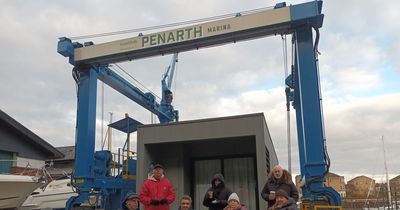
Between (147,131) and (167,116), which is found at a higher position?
(167,116)

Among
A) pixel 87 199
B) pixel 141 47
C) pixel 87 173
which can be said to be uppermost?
pixel 141 47

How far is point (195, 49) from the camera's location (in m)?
12.7

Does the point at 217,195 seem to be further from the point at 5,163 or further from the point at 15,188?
the point at 5,163

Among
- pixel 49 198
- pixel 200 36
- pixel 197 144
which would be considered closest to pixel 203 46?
pixel 200 36

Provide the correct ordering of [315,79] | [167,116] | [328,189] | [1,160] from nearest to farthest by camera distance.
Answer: [328,189] < [315,79] < [1,160] < [167,116]

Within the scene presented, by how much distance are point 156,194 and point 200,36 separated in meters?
6.22

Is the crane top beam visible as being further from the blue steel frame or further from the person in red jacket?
the person in red jacket

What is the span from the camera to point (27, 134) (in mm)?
17719

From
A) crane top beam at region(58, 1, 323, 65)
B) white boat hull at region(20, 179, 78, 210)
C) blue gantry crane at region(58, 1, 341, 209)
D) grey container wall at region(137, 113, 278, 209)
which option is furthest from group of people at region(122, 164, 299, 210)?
white boat hull at region(20, 179, 78, 210)

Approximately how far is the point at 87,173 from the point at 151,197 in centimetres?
594

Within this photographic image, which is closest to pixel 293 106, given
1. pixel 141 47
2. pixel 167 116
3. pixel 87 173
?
pixel 167 116

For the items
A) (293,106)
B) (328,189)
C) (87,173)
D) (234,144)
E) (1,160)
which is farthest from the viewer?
(293,106)

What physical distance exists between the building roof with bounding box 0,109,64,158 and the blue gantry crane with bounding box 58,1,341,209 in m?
4.95

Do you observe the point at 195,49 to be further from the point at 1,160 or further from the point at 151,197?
the point at 1,160
